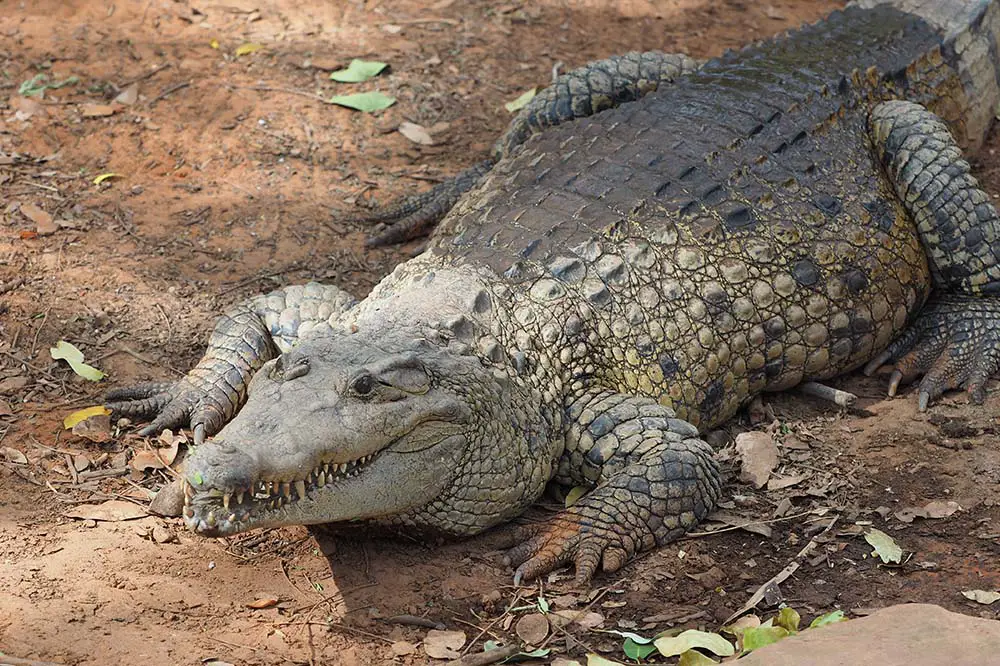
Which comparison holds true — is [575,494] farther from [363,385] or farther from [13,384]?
[13,384]

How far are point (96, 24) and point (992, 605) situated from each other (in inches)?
244

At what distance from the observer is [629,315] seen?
4355 mm

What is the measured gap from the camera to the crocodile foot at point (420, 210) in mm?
5770

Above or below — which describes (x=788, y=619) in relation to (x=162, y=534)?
above

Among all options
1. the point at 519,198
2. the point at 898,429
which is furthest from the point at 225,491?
Result: the point at 898,429

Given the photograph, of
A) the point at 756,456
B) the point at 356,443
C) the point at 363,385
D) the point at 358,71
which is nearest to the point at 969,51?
the point at 756,456

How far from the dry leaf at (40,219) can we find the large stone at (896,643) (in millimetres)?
4046

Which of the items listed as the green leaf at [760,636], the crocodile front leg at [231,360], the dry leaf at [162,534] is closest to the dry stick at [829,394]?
the green leaf at [760,636]

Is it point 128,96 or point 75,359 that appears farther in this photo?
point 128,96

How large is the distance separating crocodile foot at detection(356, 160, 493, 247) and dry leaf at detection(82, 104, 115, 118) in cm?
170

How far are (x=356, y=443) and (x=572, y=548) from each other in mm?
895

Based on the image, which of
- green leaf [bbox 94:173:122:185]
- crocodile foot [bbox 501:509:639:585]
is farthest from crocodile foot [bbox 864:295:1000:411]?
green leaf [bbox 94:173:122:185]

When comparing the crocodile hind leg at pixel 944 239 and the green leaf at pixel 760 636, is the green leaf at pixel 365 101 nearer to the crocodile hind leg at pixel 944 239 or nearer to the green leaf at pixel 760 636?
the crocodile hind leg at pixel 944 239

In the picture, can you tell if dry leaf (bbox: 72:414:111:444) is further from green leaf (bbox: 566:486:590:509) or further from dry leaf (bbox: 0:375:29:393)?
green leaf (bbox: 566:486:590:509)
